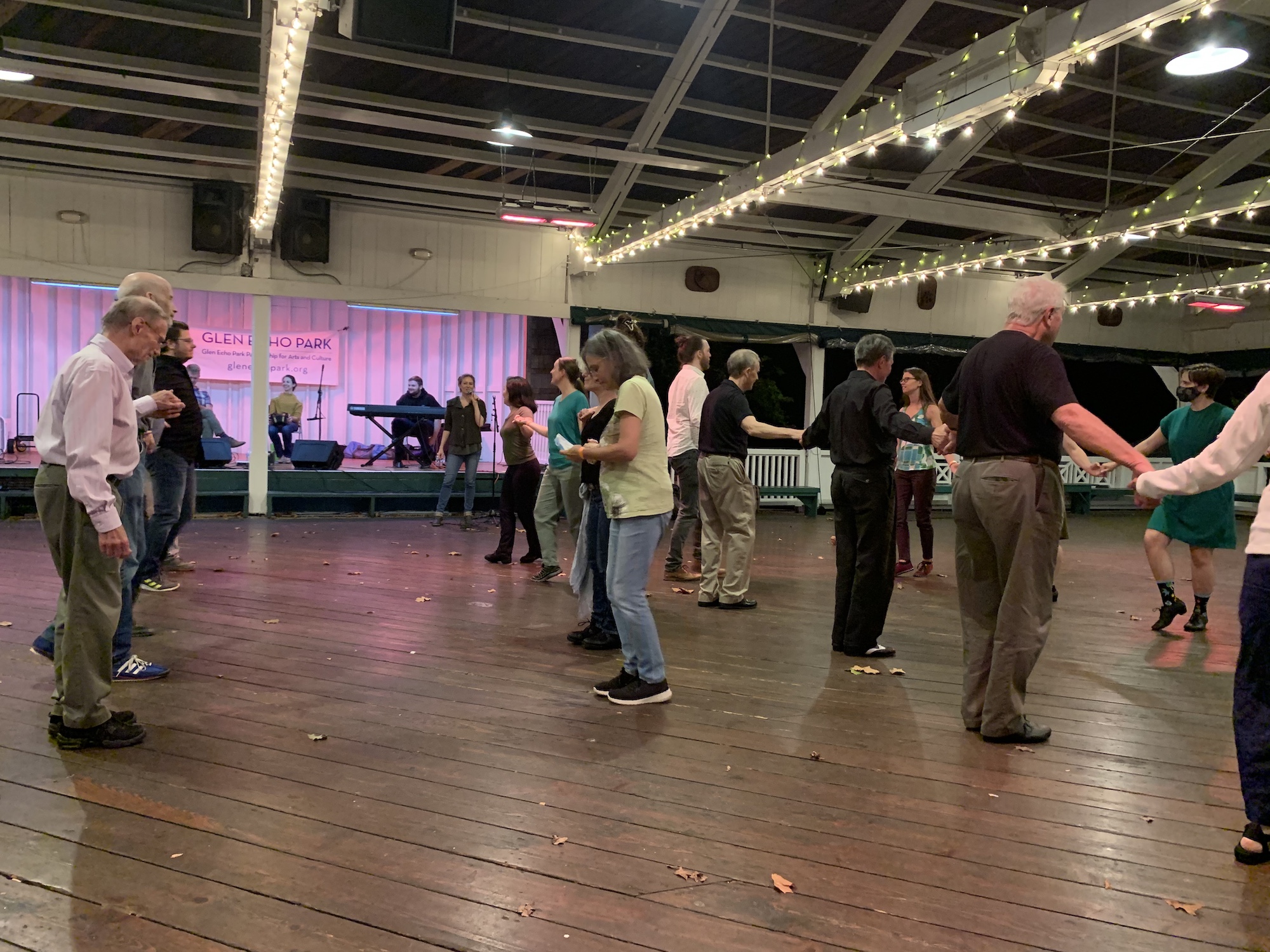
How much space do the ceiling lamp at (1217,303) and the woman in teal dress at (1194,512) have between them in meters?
8.99

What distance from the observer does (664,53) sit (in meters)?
9.12

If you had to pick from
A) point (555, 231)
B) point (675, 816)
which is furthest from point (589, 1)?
point (675, 816)

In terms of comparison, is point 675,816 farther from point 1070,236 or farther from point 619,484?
point 1070,236

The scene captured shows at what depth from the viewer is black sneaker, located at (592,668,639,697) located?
3.96 metres

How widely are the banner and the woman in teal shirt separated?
32.5ft

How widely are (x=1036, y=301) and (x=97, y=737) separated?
3.52 meters

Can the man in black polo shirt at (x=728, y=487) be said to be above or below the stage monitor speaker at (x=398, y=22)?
below

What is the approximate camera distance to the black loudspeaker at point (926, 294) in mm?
15031

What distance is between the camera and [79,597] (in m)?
3.17

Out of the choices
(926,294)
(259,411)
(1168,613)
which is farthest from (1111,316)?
(259,411)

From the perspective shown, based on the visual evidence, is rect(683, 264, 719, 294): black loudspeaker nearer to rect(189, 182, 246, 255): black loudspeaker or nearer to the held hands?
rect(189, 182, 246, 255): black loudspeaker

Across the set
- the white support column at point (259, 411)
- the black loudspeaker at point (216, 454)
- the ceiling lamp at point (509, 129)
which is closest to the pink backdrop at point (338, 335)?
the black loudspeaker at point (216, 454)

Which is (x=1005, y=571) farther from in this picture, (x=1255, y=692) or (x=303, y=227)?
(x=303, y=227)

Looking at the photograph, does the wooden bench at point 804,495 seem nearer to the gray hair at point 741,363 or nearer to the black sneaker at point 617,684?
the gray hair at point 741,363
